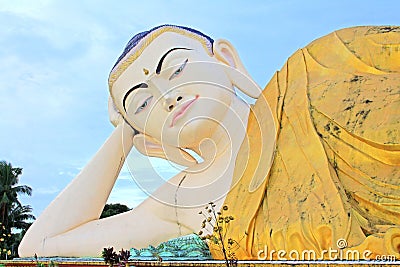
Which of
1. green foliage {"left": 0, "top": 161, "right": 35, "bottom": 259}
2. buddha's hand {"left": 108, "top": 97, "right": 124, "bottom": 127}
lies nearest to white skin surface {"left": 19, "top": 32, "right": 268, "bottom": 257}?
buddha's hand {"left": 108, "top": 97, "right": 124, "bottom": 127}

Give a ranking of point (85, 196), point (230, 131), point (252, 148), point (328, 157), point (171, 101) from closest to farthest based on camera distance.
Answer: point (328, 157) → point (252, 148) → point (171, 101) → point (230, 131) → point (85, 196)

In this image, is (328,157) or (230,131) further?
(230,131)

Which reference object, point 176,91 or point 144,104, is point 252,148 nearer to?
point 176,91

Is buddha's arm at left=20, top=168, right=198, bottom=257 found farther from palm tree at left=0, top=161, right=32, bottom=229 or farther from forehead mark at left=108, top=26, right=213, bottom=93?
palm tree at left=0, top=161, right=32, bottom=229

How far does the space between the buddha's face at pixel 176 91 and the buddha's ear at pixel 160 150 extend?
247mm

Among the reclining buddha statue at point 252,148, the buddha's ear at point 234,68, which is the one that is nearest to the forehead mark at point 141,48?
the reclining buddha statue at point 252,148

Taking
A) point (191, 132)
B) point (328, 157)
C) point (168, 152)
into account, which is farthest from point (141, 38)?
point (328, 157)

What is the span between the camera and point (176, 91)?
23.9 feet

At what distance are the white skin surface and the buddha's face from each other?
14 mm

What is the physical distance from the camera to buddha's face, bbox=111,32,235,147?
724cm

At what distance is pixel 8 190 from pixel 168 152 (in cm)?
1193

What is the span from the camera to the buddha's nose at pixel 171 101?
7.19m

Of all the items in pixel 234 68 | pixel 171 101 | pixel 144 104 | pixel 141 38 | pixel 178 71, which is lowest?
pixel 171 101

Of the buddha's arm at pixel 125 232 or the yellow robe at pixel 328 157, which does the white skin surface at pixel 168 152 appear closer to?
the buddha's arm at pixel 125 232
